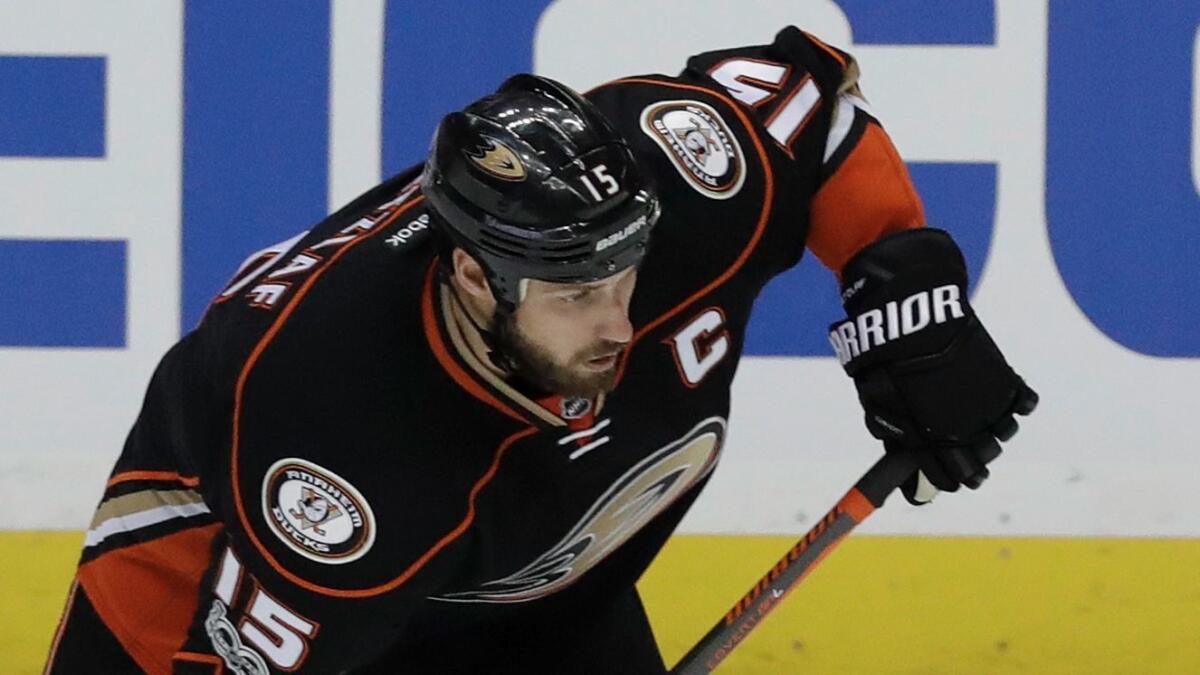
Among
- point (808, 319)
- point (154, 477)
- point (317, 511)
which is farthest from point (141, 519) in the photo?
point (808, 319)

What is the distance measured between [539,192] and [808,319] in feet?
4.09

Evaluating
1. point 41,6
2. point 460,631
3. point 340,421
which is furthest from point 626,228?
point 41,6

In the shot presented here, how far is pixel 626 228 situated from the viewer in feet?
5.98

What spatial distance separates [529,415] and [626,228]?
0.25 meters

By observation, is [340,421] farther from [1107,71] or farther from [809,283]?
[1107,71]

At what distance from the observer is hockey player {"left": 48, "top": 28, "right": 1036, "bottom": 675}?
73.7 inches

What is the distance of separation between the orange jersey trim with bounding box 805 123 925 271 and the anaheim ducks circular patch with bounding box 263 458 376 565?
2.07 ft

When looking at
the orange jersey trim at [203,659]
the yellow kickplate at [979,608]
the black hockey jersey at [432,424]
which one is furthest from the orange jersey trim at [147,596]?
the yellow kickplate at [979,608]

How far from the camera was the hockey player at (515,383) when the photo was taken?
1.87 metres

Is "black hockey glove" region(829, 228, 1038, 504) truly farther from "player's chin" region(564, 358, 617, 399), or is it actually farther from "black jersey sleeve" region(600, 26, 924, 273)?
"player's chin" region(564, 358, 617, 399)

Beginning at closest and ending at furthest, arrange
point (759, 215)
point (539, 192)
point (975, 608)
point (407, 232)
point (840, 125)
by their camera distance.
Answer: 1. point (539, 192)
2. point (407, 232)
3. point (759, 215)
4. point (840, 125)
5. point (975, 608)

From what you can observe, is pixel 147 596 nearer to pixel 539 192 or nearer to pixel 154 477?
pixel 154 477

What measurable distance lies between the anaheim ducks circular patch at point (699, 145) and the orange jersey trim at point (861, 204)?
139 millimetres

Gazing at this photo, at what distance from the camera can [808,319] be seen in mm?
2984
